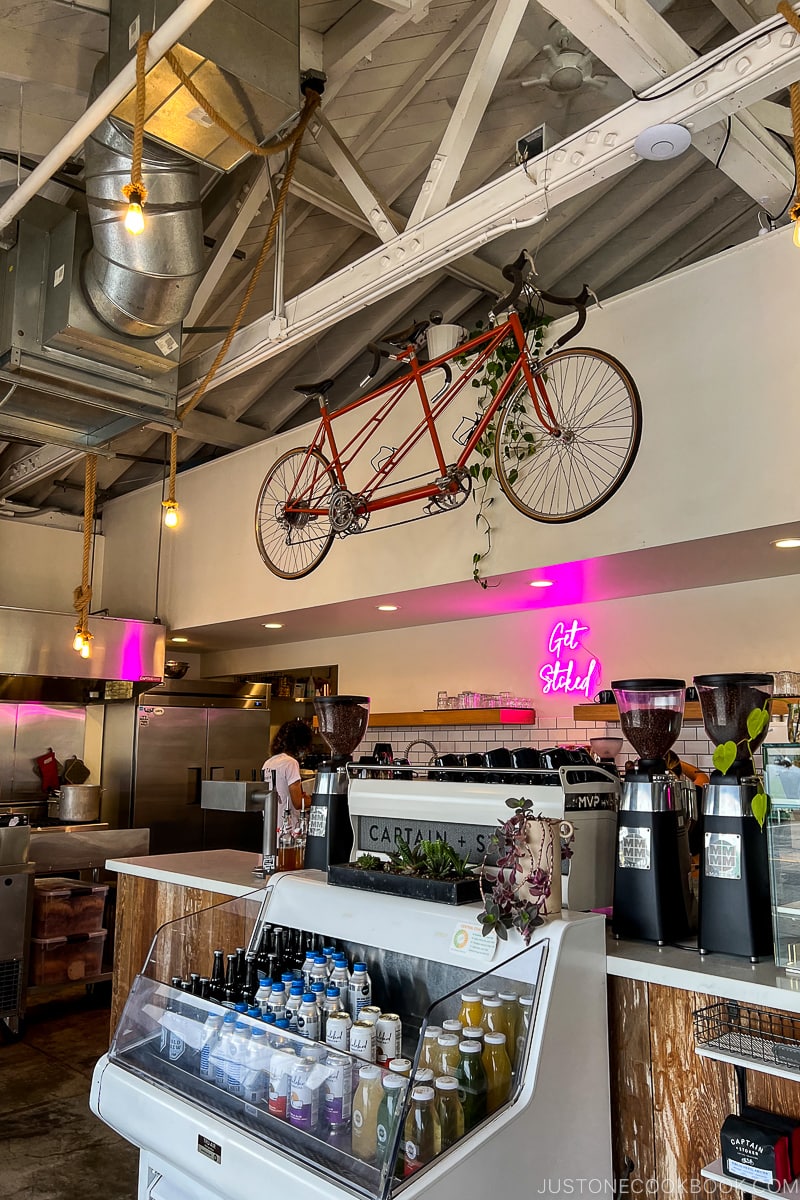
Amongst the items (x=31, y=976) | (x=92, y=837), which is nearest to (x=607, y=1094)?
(x=31, y=976)

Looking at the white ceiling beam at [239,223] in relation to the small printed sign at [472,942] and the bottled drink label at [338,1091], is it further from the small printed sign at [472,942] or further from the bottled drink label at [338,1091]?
the bottled drink label at [338,1091]

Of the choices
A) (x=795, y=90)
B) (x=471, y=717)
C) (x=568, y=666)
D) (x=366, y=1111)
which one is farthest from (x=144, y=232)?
(x=568, y=666)

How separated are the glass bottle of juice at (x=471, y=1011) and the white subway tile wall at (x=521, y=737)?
3.27 metres

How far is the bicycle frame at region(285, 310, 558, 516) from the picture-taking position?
13.7 feet

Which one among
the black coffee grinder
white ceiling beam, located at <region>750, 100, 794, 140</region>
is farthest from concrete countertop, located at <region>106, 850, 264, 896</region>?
white ceiling beam, located at <region>750, 100, 794, 140</region>

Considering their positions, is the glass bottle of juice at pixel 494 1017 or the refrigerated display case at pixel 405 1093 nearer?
the refrigerated display case at pixel 405 1093

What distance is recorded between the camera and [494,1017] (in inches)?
78.1

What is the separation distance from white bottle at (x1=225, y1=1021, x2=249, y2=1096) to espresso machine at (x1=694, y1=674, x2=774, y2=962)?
3.62ft

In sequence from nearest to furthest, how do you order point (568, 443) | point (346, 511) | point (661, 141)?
point (661, 141) < point (568, 443) < point (346, 511)

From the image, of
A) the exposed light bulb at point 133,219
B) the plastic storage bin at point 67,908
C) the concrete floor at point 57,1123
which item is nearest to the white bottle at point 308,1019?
the concrete floor at point 57,1123

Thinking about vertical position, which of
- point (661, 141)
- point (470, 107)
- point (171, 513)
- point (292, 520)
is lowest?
point (171, 513)

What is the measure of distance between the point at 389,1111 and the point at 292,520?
4.14 metres

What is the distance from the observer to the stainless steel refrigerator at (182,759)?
7.12m

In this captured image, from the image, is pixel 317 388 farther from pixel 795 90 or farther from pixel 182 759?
pixel 182 759
